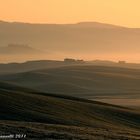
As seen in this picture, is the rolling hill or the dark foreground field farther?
the rolling hill

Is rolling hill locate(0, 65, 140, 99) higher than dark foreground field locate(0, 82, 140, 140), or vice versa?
rolling hill locate(0, 65, 140, 99)

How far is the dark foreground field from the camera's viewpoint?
40.9m

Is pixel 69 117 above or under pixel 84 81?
under

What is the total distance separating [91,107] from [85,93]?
58.1 metres

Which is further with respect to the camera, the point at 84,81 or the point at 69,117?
the point at 84,81

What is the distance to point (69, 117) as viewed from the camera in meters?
55.2

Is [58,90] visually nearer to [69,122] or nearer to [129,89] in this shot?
[129,89]

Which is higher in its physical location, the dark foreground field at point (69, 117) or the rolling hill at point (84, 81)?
the rolling hill at point (84, 81)

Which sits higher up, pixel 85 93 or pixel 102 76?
pixel 102 76

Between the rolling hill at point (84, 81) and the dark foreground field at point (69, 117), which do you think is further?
the rolling hill at point (84, 81)

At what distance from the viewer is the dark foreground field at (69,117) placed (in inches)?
1610

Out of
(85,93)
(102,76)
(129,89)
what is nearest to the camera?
(85,93)

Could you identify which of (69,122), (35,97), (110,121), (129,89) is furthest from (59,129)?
(129,89)

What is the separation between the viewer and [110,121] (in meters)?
59.1
